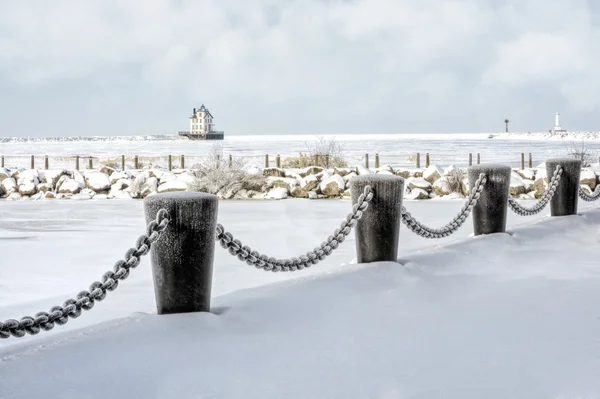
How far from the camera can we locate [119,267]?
163 inches

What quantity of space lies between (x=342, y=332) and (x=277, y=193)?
15.5m

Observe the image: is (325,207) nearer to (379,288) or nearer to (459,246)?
(459,246)

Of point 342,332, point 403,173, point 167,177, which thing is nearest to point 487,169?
point 342,332

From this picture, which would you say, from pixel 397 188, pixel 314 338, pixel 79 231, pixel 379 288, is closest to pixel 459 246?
pixel 397 188

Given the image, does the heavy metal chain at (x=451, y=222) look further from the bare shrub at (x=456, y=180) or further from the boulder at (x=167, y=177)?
the boulder at (x=167, y=177)

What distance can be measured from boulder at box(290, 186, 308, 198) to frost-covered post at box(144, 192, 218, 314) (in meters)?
15.4

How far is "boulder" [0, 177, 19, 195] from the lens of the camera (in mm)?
22073

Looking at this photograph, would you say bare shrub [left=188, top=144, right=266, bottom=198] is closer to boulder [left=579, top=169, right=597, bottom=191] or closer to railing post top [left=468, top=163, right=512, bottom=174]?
boulder [left=579, top=169, right=597, bottom=191]

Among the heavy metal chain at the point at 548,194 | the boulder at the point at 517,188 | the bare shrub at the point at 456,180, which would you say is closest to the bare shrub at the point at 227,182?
the bare shrub at the point at 456,180

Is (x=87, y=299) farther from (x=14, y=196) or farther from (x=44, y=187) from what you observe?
(x=44, y=187)

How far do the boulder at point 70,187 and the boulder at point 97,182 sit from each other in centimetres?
37

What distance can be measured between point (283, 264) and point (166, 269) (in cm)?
117

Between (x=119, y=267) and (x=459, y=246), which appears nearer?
(x=119, y=267)

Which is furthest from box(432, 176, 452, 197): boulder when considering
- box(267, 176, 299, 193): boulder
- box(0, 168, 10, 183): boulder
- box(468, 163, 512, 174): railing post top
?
box(0, 168, 10, 183): boulder
